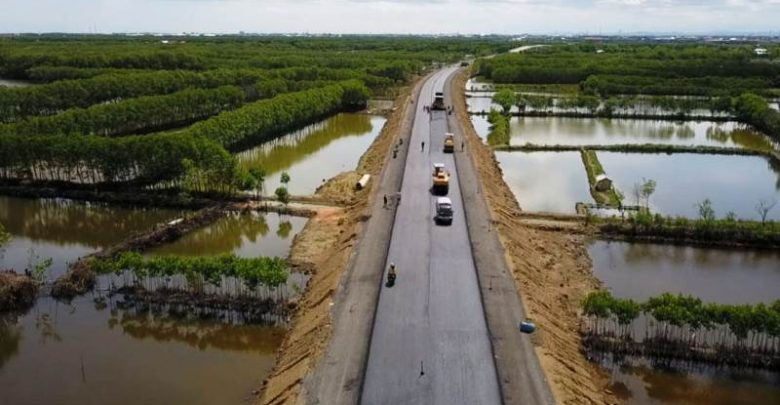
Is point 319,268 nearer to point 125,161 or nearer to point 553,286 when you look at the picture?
point 553,286

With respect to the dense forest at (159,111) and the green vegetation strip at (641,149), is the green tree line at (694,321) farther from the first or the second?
the green vegetation strip at (641,149)

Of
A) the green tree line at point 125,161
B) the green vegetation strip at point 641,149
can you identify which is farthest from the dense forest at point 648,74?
the green tree line at point 125,161

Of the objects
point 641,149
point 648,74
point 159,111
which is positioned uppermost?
point 648,74

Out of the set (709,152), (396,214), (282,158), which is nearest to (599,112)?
(709,152)

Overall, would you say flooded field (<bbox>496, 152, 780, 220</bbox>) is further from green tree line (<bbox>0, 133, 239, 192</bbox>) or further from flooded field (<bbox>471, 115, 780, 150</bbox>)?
green tree line (<bbox>0, 133, 239, 192</bbox>)

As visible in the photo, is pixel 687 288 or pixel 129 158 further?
pixel 129 158

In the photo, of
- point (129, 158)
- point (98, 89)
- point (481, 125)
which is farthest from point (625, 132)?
point (98, 89)

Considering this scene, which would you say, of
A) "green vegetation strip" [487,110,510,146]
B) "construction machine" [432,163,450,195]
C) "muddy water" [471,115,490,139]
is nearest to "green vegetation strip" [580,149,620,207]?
"green vegetation strip" [487,110,510,146]
